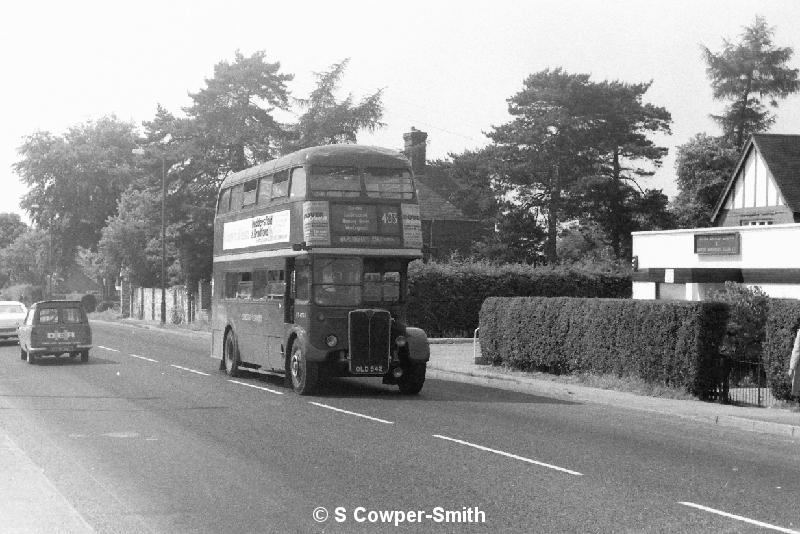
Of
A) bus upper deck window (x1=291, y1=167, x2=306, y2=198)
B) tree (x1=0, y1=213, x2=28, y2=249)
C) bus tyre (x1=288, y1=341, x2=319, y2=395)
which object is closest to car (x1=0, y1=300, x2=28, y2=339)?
bus tyre (x1=288, y1=341, x2=319, y2=395)

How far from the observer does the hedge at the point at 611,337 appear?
19.4 metres

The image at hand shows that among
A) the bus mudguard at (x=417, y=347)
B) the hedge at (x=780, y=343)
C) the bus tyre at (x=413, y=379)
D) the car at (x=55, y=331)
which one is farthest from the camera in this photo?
the car at (x=55, y=331)

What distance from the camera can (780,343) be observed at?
1817cm

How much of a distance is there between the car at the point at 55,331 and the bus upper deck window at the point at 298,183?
11.1 meters

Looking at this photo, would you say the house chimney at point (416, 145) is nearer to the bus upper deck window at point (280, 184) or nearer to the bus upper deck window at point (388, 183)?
the bus upper deck window at point (280, 184)

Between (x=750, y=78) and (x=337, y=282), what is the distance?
2167 inches

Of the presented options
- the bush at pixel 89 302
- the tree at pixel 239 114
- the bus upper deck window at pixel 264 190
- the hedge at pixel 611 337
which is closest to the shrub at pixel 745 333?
the hedge at pixel 611 337

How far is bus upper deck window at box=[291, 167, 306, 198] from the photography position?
1953 centimetres

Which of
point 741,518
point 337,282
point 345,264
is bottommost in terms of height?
point 741,518

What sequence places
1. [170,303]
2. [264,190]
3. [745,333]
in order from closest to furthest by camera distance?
[745,333] → [264,190] → [170,303]

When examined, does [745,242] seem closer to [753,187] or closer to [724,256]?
[724,256]

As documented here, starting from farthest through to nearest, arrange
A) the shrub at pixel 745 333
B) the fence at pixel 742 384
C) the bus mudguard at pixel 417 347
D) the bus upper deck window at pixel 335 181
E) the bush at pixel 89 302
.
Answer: the bush at pixel 89 302
the shrub at pixel 745 333
the bus mudguard at pixel 417 347
the fence at pixel 742 384
the bus upper deck window at pixel 335 181

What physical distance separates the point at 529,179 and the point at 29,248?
66.9 metres

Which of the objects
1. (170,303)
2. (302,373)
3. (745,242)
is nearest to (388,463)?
(302,373)
